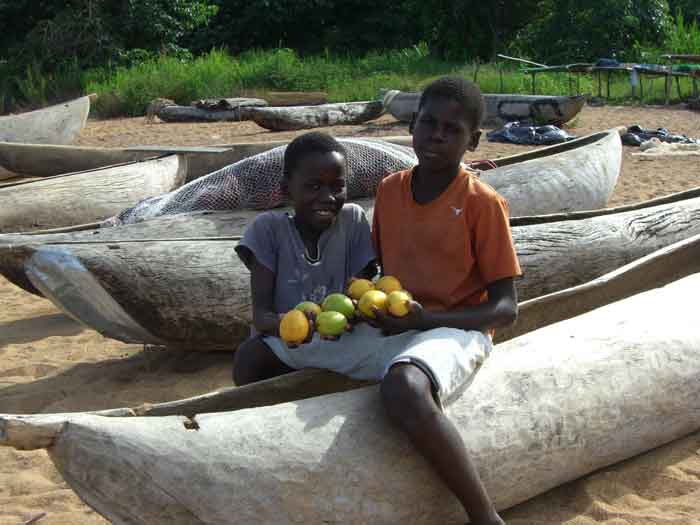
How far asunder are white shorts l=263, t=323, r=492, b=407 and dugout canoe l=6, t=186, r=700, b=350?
122cm

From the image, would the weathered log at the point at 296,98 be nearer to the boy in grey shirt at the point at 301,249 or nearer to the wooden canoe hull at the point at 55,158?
the wooden canoe hull at the point at 55,158

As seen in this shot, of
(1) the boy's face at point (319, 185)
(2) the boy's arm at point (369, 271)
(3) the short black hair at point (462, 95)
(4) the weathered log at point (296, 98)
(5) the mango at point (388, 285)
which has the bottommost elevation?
(4) the weathered log at point (296, 98)

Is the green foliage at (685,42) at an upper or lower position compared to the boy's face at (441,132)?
lower

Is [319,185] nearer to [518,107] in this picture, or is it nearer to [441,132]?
[441,132]

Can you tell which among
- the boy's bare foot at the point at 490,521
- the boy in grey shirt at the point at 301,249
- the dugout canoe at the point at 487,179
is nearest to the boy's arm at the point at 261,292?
the boy in grey shirt at the point at 301,249

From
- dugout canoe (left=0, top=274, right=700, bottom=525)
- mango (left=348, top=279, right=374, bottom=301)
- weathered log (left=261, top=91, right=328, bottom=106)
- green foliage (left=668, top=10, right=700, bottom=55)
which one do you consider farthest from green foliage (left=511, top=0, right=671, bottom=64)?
mango (left=348, top=279, right=374, bottom=301)

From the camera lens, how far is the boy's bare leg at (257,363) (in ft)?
9.62

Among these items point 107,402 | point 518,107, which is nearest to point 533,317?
point 107,402

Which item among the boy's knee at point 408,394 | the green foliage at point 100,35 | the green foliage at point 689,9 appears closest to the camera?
the boy's knee at point 408,394

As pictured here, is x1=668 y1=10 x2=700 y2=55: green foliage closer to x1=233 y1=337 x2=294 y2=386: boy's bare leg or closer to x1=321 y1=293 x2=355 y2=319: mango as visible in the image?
x1=233 y1=337 x2=294 y2=386: boy's bare leg

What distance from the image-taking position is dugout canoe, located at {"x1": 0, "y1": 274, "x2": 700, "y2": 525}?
2252 millimetres

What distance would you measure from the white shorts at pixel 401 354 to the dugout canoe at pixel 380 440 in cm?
12

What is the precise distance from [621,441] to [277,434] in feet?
3.98

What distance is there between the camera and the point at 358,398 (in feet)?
8.41
